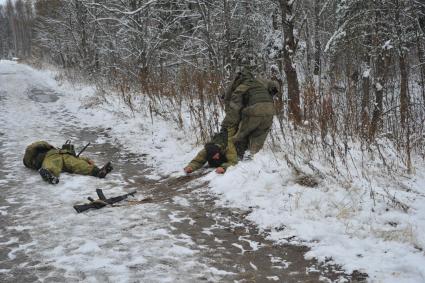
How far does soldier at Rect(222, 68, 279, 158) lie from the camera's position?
652cm

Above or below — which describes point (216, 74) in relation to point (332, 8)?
below

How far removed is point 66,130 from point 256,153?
5.27 m

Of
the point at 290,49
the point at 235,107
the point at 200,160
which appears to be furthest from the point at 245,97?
the point at 290,49

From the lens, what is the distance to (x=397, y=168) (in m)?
5.27

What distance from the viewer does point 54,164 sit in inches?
248

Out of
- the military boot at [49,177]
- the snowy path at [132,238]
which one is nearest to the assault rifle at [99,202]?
the snowy path at [132,238]

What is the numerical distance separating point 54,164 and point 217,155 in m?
2.28

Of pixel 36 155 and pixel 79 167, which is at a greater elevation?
pixel 36 155

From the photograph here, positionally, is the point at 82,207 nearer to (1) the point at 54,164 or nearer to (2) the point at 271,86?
(1) the point at 54,164

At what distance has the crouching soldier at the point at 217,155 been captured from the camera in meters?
6.16

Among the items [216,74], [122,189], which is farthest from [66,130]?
[122,189]

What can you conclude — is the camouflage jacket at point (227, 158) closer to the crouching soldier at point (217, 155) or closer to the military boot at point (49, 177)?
the crouching soldier at point (217, 155)

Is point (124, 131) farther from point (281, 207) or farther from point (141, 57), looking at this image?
point (281, 207)

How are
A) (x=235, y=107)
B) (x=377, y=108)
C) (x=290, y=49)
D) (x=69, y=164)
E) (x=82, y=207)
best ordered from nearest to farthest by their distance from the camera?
(x=82, y=207) < (x=69, y=164) < (x=235, y=107) < (x=377, y=108) < (x=290, y=49)
